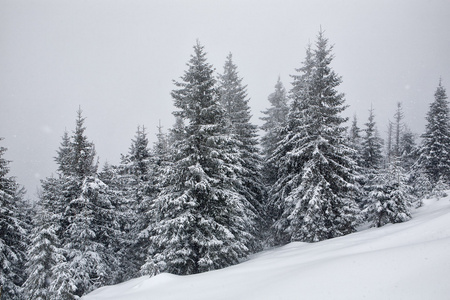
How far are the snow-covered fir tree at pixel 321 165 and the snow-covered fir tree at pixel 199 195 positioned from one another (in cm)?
464

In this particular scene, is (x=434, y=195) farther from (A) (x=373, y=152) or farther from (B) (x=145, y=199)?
(B) (x=145, y=199)

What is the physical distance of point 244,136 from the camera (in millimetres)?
21938

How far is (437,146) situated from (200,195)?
24.5 m

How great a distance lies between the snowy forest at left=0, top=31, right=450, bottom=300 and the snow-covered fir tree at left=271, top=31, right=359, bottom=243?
84mm

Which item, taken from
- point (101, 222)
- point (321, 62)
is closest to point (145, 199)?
point (101, 222)

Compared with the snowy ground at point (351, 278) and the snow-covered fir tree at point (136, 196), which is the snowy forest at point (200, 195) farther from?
the snowy ground at point (351, 278)

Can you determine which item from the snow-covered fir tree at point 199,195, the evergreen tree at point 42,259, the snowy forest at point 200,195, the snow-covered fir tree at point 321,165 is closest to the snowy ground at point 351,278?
the snow-covered fir tree at point 199,195

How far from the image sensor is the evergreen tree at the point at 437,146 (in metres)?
25.1

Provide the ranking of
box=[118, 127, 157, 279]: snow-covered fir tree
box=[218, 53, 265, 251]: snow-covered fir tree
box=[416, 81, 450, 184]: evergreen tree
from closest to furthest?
box=[218, 53, 265, 251]: snow-covered fir tree → box=[118, 127, 157, 279]: snow-covered fir tree → box=[416, 81, 450, 184]: evergreen tree

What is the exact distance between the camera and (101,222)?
1962cm

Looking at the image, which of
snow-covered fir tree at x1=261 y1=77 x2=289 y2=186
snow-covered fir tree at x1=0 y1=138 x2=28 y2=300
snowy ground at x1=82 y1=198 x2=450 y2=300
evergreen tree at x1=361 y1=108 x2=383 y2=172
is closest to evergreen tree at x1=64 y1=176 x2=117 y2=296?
snow-covered fir tree at x1=0 y1=138 x2=28 y2=300

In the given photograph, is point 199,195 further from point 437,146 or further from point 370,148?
point 437,146

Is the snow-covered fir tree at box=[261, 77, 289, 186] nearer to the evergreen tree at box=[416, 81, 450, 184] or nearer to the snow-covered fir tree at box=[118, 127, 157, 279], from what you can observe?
the snow-covered fir tree at box=[118, 127, 157, 279]

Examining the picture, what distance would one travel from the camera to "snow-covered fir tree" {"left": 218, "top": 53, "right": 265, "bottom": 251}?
21.2 metres
